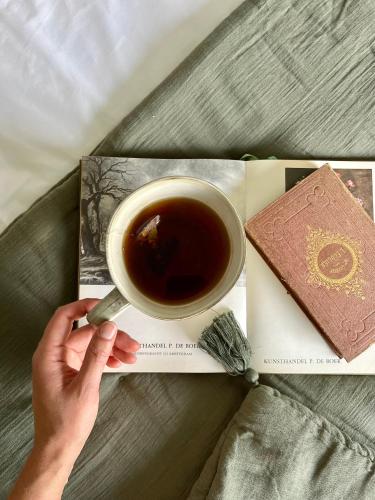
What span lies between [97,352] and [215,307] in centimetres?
22

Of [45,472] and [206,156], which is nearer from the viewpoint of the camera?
[45,472]

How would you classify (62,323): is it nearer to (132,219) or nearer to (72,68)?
(132,219)

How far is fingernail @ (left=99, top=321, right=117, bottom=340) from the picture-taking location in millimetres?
529

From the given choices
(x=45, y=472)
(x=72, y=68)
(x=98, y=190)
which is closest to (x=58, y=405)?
(x=45, y=472)

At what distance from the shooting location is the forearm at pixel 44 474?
0.58 meters

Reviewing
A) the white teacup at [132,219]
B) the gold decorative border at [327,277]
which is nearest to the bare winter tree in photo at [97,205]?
the white teacup at [132,219]

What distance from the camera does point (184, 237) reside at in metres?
0.61

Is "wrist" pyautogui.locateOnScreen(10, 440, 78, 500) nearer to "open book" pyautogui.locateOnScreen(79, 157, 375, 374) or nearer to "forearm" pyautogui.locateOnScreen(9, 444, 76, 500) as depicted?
"forearm" pyautogui.locateOnScreen(9, 444, 76, 500)

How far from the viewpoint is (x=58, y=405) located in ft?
1.90

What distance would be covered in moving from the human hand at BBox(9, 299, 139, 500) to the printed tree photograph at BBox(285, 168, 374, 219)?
0.34 m

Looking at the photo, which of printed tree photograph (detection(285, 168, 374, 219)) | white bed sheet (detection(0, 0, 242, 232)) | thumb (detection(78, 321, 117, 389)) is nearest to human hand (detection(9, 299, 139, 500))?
thumb (detection(78, 321, 117, 389))

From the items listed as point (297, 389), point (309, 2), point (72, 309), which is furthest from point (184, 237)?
point (309, 2)

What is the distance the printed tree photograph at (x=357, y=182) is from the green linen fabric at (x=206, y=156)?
26mm

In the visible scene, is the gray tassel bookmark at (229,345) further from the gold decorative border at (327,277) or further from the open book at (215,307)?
the gold decorative border at (327,277)
